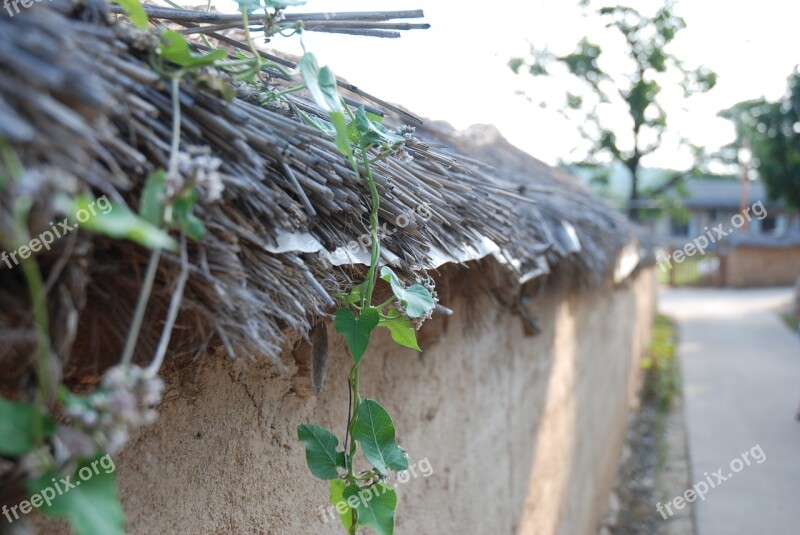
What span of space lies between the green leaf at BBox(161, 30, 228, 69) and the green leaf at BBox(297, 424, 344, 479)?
646mm

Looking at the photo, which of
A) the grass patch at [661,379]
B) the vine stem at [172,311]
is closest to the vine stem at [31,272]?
the vine stem at [172,311]

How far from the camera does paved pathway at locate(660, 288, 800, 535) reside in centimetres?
521

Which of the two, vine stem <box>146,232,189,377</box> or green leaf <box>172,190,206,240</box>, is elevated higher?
green leaf <box>172,190,206,240</box>

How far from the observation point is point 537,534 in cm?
328

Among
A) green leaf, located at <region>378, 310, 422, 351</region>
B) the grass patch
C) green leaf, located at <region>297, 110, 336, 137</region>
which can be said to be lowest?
the grass patch

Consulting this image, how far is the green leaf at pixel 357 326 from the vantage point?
1188 mm

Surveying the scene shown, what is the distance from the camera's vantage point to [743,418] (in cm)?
758

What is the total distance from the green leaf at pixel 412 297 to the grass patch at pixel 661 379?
626 cm

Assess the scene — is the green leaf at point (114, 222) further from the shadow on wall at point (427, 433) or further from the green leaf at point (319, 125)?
the green leaf at point (319, 125)

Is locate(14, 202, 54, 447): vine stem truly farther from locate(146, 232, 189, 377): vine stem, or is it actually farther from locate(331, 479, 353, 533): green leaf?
locate(331, 479, 353, 533): green leaf

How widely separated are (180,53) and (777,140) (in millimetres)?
19493

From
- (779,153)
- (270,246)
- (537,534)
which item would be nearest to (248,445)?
(270,246)

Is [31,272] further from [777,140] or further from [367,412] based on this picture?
[777,140]

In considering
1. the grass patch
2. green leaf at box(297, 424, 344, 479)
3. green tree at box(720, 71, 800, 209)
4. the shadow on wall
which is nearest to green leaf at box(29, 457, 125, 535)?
the shadow on wall
